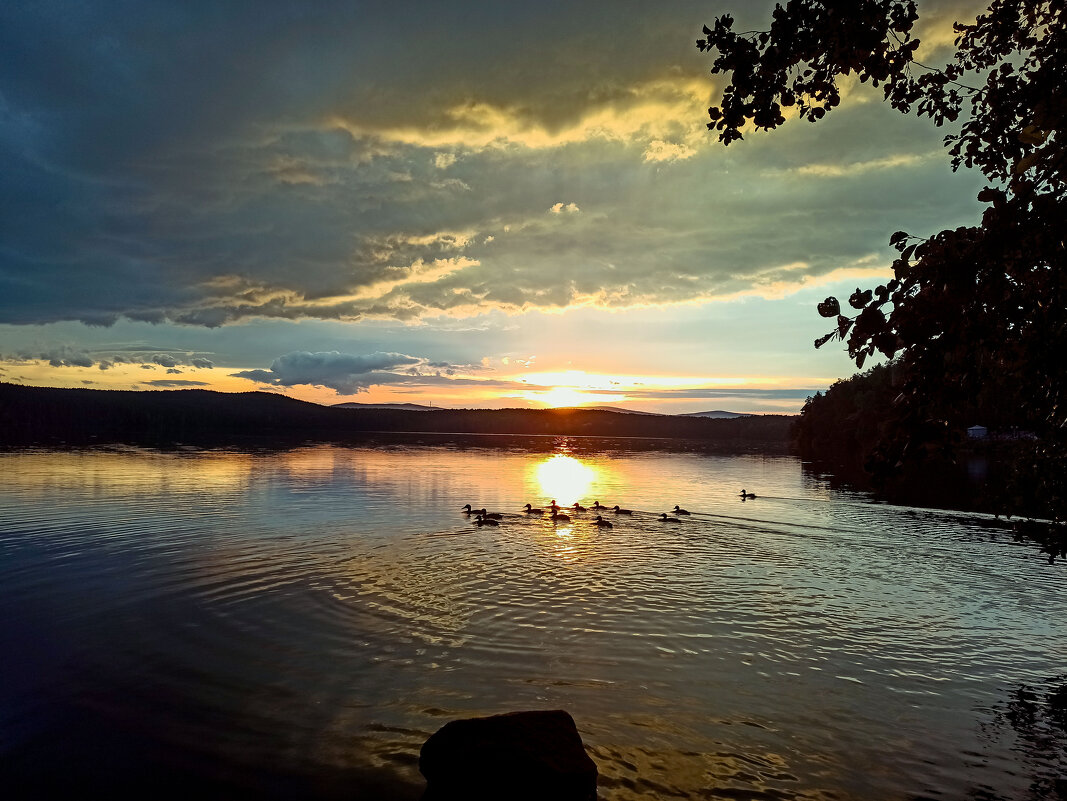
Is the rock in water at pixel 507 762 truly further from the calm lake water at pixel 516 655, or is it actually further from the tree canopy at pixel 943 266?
the tree canopy at pixel 943 266

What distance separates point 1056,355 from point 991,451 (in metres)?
142

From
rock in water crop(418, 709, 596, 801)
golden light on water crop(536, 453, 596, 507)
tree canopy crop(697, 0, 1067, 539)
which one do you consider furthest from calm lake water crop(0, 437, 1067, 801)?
golden light on water crop(536, 453, 596, 507)

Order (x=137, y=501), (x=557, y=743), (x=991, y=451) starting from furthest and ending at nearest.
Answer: (x=991, y=451)
(x=137, y=501)
(x=557, y=743)

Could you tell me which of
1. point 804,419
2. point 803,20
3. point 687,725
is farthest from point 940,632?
point 804,419

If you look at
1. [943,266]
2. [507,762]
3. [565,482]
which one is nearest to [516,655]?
[507,762]

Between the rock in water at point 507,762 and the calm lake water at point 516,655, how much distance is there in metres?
0.69

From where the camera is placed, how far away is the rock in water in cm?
906

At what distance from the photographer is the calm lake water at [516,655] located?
10430 millimetres

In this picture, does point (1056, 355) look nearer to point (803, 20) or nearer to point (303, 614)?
point (803, 20)

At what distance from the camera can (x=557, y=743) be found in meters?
9.58

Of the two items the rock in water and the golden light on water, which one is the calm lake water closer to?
the rock in water

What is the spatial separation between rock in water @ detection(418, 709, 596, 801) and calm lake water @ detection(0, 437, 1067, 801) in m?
0.69

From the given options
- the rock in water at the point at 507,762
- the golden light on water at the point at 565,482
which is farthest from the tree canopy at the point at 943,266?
the golden light on water at the point at 565,482

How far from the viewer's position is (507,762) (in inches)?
359
